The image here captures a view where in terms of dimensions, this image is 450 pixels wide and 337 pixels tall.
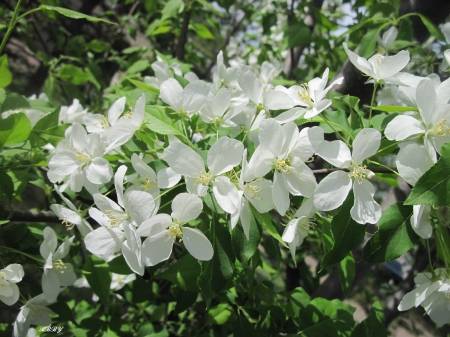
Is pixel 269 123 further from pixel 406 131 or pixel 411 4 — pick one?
pixel 411 4

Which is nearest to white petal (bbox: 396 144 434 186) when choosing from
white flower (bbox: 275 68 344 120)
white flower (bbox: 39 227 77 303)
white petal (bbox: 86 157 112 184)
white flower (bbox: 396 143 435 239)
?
white flower (bbox: 396 143 435 239)

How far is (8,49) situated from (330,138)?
5.22m

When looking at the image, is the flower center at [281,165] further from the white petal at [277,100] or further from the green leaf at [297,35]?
the green leaf at [297,35]

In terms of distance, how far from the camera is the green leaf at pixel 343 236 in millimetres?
919

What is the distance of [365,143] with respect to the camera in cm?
92

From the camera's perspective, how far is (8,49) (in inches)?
202

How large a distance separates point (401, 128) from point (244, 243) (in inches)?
19.6

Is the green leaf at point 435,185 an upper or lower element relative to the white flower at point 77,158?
upper

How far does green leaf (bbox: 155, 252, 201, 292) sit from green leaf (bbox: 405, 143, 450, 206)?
0.70 m

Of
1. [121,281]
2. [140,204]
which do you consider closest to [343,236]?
[140,204]

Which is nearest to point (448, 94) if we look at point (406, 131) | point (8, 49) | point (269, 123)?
point (406, 131)

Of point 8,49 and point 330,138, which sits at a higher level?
point 330,138

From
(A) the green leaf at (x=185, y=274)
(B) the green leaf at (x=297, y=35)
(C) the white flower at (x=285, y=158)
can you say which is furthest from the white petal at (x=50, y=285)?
(B) the green leaf at (x=297, y=35)

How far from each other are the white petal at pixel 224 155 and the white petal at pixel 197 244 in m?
0.17
